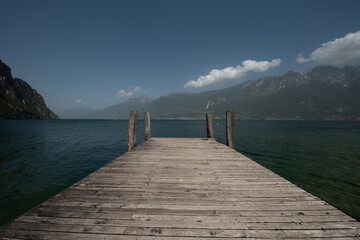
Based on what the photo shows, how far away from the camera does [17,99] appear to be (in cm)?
12281

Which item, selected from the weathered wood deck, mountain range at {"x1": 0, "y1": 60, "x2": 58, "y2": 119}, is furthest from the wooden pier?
mountain range at {"x1": 0, "y1": 60, "x2": 58, "y2": 119}

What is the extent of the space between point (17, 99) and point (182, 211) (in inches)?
6969

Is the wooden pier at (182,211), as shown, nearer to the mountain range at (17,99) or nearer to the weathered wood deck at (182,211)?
the weathered wood deck at (182,211)

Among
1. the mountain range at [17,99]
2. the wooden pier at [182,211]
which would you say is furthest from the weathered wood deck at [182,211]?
the mountain range at [17,99]

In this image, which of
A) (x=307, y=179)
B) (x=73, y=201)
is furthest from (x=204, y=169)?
(x=307, y=179)

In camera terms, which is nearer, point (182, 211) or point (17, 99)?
point (182, 211)

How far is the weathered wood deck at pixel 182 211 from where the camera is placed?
2.29 m

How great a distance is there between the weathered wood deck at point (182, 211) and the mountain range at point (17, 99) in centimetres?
13204

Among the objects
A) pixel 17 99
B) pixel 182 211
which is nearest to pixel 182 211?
pixel 182 211

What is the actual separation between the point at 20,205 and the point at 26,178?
3.33 metres

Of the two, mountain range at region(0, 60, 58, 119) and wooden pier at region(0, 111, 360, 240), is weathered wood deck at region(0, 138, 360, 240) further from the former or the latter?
mountain range at region(0, 60, 58, 119)

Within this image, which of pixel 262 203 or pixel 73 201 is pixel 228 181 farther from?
pixel 73 201

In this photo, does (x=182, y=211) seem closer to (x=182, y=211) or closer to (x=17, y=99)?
(x=182, y=211)

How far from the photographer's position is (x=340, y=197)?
23.2 ft
